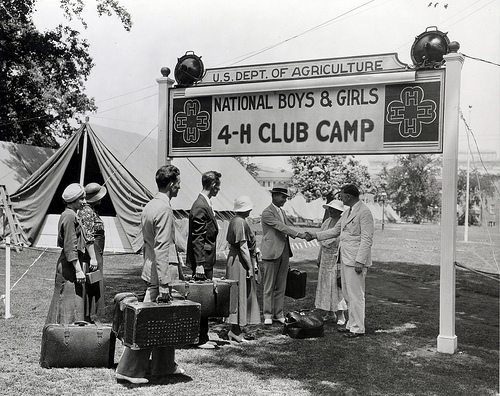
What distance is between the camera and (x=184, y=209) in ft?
49.6

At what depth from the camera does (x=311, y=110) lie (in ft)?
20.5

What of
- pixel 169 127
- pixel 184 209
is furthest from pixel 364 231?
pixel 184 209

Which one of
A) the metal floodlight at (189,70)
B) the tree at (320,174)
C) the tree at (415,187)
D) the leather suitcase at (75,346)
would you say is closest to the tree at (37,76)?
the metal floodlight at (189,70)

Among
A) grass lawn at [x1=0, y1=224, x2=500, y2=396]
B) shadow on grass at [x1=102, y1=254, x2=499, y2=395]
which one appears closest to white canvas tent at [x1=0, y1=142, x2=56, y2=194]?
grass lawn at [x1=0, y1=224, x2=500, y2=396]

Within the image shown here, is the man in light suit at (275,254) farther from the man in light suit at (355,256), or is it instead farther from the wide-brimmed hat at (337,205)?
the man in light suit at (355,256)

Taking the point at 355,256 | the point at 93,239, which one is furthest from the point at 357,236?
the point at 93,239

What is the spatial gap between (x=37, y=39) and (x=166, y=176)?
60.2 feet

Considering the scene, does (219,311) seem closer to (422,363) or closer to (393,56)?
(422,363)

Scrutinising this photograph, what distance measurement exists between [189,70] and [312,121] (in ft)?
5.35

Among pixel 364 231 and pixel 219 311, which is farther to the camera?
pixel 364 231

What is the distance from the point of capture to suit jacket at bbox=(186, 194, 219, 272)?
5.66 m

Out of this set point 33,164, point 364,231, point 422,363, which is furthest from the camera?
point 33,164

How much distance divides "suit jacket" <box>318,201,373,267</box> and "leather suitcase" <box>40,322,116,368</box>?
2.76 m

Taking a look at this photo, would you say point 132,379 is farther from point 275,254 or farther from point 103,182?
point 103,182
